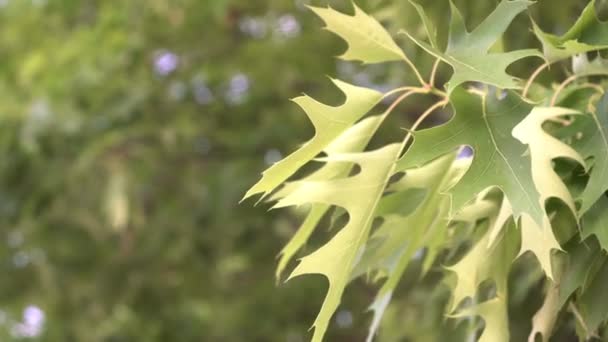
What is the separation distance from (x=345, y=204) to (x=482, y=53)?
18 centimetres

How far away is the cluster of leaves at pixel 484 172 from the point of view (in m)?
0.78

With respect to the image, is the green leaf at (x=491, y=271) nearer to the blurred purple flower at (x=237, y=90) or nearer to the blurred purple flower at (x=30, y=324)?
the blurred purple flower at (x=237, y=90)

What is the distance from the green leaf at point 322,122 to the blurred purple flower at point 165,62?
5.75 feet

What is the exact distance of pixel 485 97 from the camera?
847mm

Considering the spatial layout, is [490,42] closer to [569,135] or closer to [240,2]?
[569,135]

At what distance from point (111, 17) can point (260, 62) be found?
384 mm

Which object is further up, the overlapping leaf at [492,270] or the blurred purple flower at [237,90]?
the blurred purple flower at [237,90]

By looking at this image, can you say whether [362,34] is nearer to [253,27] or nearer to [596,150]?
[596,150]

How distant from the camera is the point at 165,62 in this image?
2566mm

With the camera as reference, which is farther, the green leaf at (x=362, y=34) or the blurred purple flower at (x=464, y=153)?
the blurred purple flower at (x=464, y=153)

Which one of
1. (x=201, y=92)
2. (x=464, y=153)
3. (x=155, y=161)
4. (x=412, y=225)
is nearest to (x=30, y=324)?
(x=155, y=161)

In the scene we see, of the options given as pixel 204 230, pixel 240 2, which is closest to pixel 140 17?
pixel 240 2

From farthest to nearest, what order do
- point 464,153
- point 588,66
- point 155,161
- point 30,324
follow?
point 30,324
point 155,161
point 464,153
point 588,66

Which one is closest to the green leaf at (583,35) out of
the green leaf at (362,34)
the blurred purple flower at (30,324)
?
the green leaf at (362,34)
